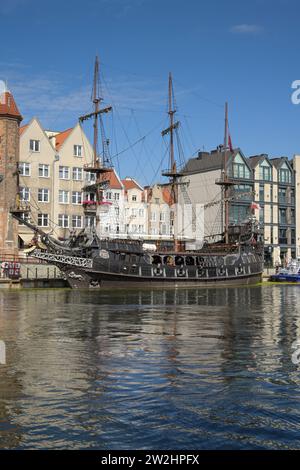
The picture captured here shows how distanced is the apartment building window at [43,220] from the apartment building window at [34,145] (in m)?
7.90

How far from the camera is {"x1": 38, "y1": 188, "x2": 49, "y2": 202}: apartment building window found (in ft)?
237

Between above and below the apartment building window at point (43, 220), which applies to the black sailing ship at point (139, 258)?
below

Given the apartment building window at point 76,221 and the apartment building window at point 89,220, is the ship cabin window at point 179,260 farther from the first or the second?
the apartment building window at point 76,221

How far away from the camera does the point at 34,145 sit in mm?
72500

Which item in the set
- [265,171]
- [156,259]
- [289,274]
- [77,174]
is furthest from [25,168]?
[265,171]

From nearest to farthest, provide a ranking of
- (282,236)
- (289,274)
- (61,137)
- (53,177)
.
Result: (53,177), (61,137), (289,274), (282,236)

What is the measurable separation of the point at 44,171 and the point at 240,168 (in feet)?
126

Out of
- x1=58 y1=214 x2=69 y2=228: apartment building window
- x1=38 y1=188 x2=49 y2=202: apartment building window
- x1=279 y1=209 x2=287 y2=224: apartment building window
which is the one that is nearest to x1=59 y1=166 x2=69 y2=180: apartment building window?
x1=38 y1=188 x2=49 y2=202: apartment building window

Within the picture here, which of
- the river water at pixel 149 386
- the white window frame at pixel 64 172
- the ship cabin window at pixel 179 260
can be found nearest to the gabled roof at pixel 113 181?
the white window frame at pixel 64 172

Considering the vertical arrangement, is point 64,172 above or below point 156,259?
above

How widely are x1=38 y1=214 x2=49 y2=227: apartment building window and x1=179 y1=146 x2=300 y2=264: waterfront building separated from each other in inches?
1234

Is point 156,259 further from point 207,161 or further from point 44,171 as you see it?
point 207,161

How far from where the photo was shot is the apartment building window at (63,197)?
7419 cm
